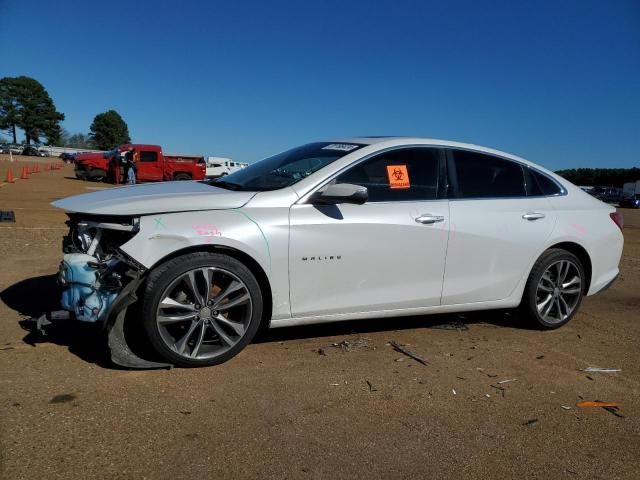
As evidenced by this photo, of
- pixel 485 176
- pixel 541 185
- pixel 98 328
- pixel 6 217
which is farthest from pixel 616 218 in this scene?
pixel 6 217

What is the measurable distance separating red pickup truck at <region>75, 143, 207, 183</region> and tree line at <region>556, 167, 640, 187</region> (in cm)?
7284

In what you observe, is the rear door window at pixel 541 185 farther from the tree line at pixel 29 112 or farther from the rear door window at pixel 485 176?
the tree line at pixel 29 112

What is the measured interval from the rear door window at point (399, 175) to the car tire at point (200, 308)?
1.09 metres

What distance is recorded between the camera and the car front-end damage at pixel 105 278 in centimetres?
325

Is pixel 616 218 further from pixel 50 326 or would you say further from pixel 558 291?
pixel 50 326

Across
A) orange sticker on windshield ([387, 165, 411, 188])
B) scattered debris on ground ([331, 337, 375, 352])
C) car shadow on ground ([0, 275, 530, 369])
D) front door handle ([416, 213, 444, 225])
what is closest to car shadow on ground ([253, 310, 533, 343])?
car shadow on ground ([0, 275, 530, 369])

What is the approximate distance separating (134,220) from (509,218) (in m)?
2.98

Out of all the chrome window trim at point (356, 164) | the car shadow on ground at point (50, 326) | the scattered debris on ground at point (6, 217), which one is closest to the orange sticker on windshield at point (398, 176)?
the chrome window trim at point (356, 164)

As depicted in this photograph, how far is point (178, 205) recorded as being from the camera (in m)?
3.45

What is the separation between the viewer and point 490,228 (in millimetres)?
4297

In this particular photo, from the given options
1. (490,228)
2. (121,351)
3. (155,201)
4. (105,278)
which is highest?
(155,201)

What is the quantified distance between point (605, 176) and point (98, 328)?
102 metres

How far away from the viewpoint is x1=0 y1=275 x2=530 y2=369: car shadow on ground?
3.72m

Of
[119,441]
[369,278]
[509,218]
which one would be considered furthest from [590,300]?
[119,441]
